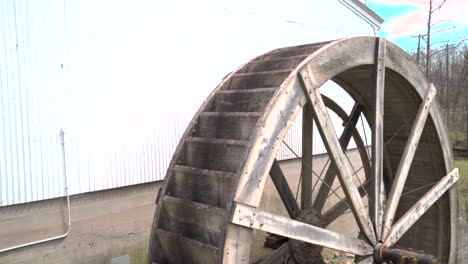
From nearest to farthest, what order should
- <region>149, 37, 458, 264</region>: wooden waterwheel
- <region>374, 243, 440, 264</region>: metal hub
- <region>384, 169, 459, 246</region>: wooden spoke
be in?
1. <region>149, 37, 458, 264</region>: wooden waterwheel
2. <region>374, 243, 440, 264</region>: metal hub
3. <region>384, 169, 459, 246</region>: wooden spoke

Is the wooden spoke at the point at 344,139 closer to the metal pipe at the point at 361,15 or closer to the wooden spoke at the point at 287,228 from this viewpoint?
the wooden spoke at the point at 287,228

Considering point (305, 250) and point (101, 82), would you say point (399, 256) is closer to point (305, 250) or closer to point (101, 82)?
point (305, 250)

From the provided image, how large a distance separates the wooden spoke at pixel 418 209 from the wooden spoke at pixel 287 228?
2.04 ft

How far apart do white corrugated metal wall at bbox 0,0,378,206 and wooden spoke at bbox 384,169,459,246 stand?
2.94 metres

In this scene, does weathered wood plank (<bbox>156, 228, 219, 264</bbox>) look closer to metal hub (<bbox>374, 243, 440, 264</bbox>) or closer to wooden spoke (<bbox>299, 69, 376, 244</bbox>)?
wooden spoke (<bbox>299, 69, 376, 244</bbox>)

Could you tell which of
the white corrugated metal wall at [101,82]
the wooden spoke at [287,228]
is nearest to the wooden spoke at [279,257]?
the wooden spoke at [287,228]

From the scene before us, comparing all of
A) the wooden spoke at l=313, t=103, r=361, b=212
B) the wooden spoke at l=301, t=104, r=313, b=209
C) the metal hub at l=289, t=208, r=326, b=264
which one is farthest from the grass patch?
the metal hub at l=289, t=208, r=326, b=264

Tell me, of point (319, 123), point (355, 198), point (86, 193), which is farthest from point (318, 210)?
point (86, 193)

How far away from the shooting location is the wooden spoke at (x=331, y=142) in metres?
3.56

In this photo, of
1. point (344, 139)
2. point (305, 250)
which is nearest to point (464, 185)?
point (344, 139)

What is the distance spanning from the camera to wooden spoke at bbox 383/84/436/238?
172 inches

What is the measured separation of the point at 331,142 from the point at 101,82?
280 cm

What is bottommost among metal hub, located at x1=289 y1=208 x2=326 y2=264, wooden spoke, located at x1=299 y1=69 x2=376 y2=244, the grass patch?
the grass patch

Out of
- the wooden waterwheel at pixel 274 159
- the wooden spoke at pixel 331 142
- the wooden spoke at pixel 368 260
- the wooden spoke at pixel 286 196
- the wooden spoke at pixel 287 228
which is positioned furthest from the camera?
the wooden spoke at pixel 286 196
